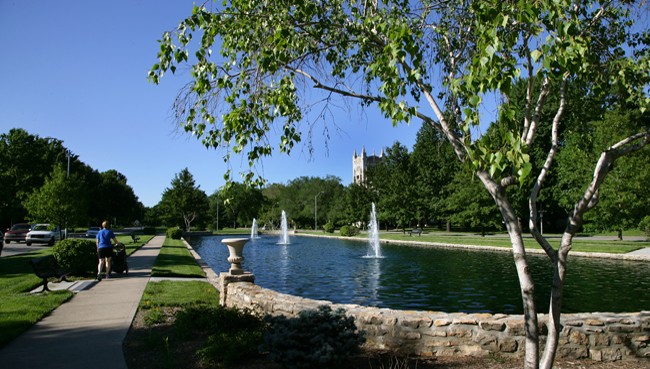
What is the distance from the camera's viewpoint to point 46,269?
38.2 feet

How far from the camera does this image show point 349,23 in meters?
5.84

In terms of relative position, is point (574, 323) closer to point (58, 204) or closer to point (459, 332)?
point (459, 332)

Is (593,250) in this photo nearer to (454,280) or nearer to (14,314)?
(454,280)

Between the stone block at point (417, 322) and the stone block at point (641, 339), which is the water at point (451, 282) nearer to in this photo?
the stone block at point (641, 339)

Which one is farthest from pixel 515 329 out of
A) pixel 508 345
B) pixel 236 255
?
pixel 236 255

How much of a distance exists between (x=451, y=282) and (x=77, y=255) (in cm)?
1293

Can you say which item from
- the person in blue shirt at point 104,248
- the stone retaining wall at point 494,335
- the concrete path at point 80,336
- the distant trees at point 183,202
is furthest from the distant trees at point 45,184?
the stone retaining wall at point 494,335

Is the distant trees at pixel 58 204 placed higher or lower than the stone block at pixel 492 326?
higher

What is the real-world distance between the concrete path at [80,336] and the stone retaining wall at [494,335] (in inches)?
152

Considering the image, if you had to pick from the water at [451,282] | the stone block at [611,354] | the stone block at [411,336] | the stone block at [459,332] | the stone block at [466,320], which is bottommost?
the water at [451,282]

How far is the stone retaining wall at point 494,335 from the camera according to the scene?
21.3 feet

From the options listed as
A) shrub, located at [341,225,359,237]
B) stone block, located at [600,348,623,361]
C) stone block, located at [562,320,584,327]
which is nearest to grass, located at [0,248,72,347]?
stone block, located at [562,320,584,327]

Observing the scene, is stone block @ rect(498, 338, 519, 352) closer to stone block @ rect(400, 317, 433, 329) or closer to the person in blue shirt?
stone block @ rect(400, 317, 433, 329)

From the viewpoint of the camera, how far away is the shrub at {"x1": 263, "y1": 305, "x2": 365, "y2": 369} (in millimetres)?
5238
